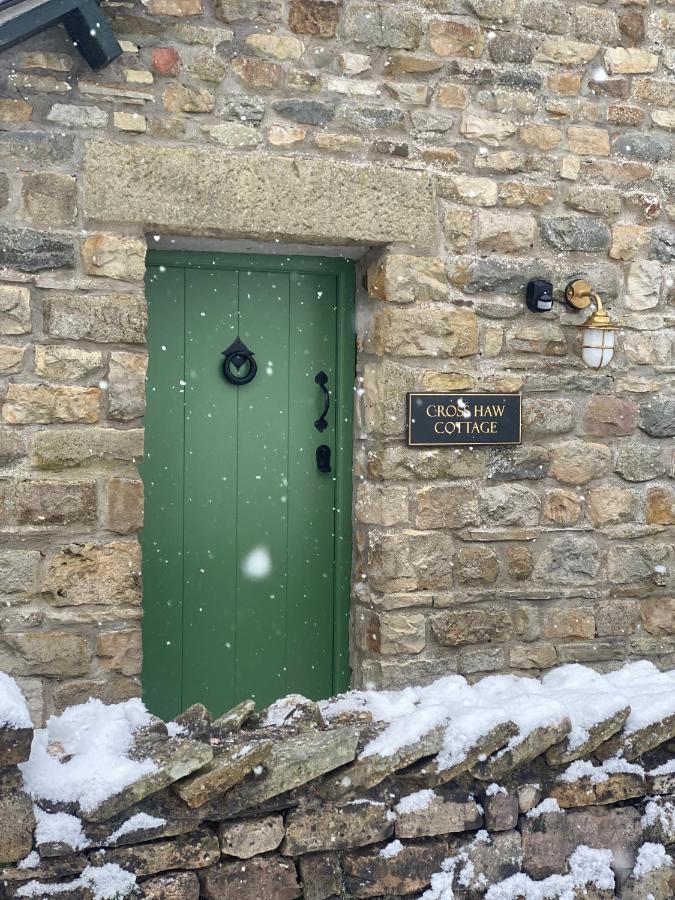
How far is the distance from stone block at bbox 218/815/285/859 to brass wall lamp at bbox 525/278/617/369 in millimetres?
2436

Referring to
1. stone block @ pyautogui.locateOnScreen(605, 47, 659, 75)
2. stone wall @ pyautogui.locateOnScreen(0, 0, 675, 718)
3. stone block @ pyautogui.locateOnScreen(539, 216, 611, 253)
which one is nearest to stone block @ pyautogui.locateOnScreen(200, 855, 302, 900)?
stone wall @ pyautogui.locateOnScreen(0, 0, 675, 718)

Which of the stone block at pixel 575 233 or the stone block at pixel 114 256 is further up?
the stone block at pixel 575 233

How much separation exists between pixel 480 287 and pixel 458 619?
4.71 feet

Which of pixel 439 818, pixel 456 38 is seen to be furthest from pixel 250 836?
pixel 456 38

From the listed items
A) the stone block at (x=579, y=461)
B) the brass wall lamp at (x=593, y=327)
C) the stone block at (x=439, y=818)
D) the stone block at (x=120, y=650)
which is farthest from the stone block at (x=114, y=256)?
the stone block at (x=439, y=818)

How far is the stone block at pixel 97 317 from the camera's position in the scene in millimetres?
3680

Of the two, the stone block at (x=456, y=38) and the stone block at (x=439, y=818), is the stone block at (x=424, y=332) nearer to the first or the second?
the stone block at (x=456, y=38)

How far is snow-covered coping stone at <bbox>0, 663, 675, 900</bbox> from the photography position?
2.66 meters

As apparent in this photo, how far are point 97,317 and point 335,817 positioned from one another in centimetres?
202

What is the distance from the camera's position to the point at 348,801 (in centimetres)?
294

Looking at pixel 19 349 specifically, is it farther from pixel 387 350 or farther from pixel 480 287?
pixel 480 287

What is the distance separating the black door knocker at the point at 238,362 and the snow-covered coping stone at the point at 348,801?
4.64ft

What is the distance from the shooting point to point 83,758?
9.38ft

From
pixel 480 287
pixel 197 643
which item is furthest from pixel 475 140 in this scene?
pixel 197 643
